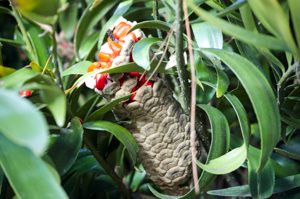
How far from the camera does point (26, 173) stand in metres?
0.33

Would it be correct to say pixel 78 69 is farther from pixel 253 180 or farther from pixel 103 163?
pixel 253 180

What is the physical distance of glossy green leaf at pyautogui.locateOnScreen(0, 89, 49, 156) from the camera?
0.23 m

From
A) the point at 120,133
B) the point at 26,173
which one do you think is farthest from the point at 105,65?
the point at 26,173

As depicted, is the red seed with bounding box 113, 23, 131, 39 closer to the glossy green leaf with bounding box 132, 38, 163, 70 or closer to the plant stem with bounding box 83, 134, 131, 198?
the glossy green leaf with bounding box 132, 38, 163, 70

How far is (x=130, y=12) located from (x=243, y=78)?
1.58 ft

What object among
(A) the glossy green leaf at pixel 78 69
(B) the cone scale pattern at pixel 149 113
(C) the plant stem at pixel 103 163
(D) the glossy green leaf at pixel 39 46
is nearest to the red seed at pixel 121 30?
(B) the cone scale pattern at pixel 149 113

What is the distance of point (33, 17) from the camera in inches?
13.2

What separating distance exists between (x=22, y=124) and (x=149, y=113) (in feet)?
0.96

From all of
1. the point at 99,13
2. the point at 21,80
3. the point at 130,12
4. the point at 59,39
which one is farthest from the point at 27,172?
the point at 59,39

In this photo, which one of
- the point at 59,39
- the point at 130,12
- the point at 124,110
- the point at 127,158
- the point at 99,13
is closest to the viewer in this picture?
the point at 124,110

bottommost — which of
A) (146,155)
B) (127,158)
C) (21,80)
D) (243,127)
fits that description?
(127,158)

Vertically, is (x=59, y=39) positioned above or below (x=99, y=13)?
below

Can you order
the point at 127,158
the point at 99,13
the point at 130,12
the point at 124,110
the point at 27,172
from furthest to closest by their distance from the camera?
the point at 127,158 → the point at 130,12 → the point at 99,13 → the point at 124,110 → the point at 27,172

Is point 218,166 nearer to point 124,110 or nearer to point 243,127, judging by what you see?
point 243,127
